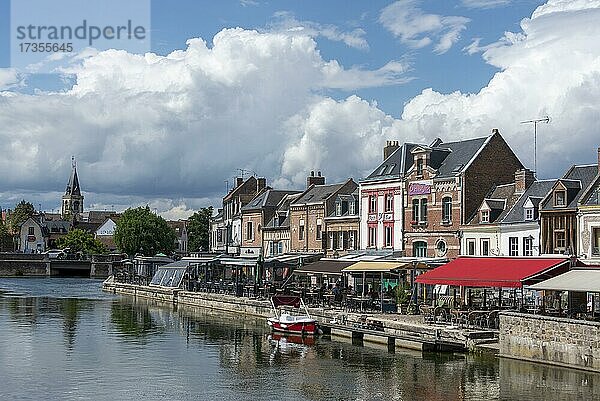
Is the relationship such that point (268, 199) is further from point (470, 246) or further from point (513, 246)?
point (513, 246)

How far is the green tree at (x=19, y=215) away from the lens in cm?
16879

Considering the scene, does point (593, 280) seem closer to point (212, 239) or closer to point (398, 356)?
point (398, 356)

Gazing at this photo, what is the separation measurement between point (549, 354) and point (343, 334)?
12.8 metres

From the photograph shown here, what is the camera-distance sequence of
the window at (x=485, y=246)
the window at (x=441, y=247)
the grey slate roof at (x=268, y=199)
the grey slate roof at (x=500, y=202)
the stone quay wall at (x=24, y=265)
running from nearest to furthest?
the window at (x=485, y=246) → the grey slate roof at (x=500, y=202) → the window at (x=441, y=247) → the grey slate roof at (x=268, y=199) → the stone quay wall at (x=24, y=265)

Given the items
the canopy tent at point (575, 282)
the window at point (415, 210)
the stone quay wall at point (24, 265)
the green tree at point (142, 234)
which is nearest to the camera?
the canopy tent at point (575, 282)

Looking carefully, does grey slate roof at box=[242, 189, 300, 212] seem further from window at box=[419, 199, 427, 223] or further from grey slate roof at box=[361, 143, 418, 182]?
window at box=[419, 199, 427, 223]

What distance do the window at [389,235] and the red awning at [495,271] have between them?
16.8m

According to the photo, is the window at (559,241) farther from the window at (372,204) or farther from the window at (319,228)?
the window at (319,228)

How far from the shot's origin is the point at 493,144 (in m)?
58.4

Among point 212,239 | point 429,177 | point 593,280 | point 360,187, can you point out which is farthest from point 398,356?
point 212,239

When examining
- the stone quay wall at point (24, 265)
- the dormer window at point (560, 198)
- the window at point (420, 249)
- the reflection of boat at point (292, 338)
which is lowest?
the reflection of boat at point (292, 338)

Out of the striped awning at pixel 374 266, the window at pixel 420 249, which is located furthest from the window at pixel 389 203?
the striped awning at pixel 374 266

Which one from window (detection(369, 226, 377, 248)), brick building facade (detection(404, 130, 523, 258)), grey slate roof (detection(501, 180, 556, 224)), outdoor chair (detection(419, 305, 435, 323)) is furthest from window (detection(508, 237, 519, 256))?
window (detection(369, 226, 377, 248))

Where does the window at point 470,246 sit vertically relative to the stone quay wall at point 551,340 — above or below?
above
